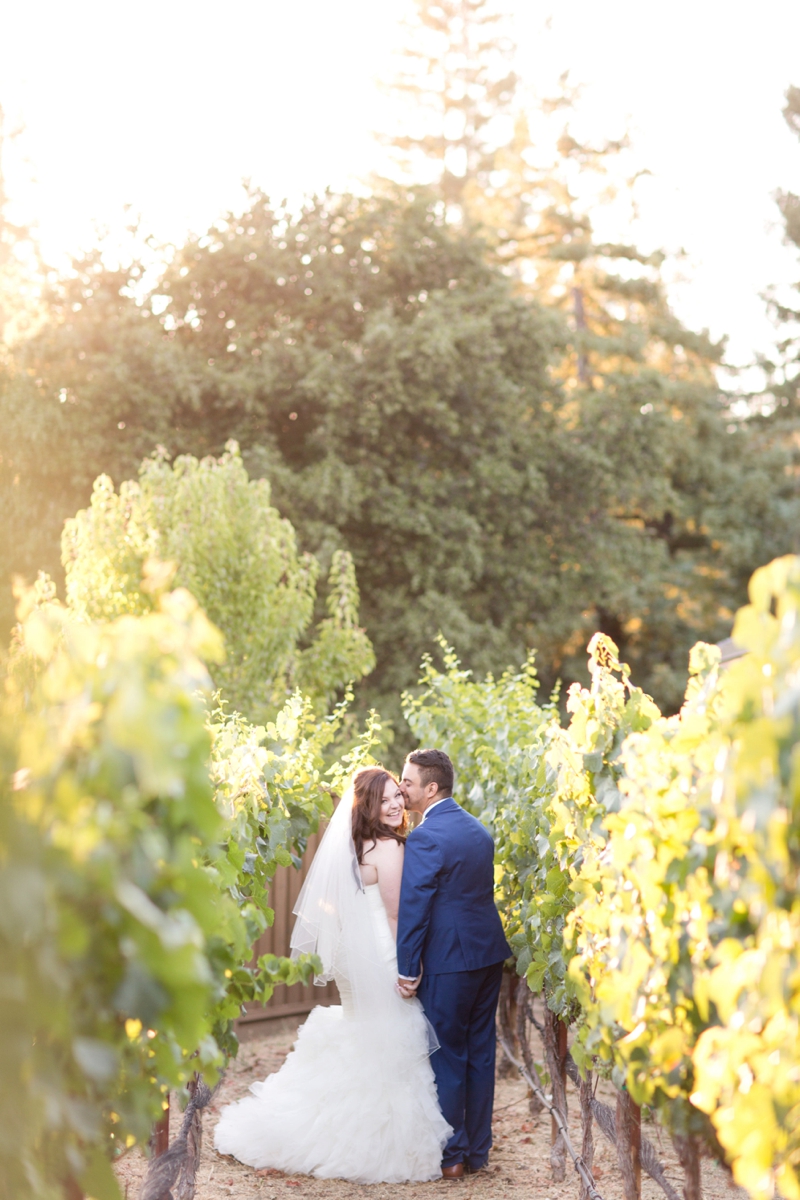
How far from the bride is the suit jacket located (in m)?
0.22

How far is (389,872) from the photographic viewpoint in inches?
218

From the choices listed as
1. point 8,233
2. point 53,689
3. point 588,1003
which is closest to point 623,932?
point 588,1003

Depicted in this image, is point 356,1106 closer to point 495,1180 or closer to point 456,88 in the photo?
point 495,1180

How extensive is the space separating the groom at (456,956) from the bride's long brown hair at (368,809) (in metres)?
0.26

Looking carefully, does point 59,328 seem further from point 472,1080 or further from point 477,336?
point 472,1080

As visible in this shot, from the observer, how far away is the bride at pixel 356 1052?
16.6ft

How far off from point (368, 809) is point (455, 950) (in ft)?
2.53

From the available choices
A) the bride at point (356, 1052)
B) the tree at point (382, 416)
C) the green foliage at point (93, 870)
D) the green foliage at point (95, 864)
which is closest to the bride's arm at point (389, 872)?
the bride at point (356, 1052)

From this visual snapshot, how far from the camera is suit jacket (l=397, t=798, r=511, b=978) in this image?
17.1 ft

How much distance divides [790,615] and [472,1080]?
4.09 metres

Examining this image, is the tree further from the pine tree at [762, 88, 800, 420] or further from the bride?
the bride

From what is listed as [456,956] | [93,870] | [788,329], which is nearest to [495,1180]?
[456,956]

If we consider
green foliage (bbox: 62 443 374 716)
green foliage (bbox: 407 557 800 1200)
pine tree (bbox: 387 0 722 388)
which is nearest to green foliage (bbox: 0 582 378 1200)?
green foliage (bbox: 407 557 800 1200)

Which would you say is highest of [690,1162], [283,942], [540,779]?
[540,779]
